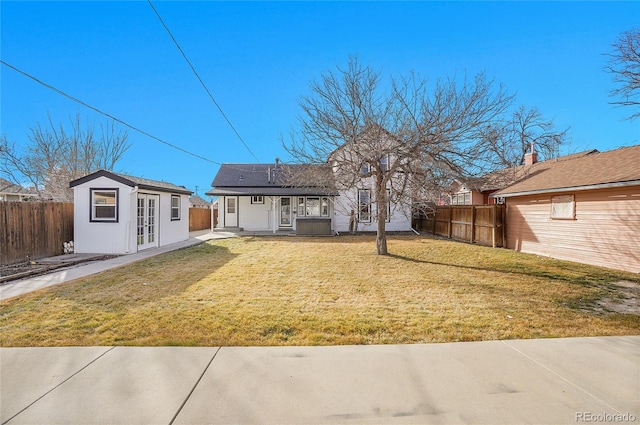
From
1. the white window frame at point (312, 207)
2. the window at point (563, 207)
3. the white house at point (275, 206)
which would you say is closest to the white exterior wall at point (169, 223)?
the white house at point (275, 206)

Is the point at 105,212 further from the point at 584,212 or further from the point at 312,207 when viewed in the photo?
the point at 584,212

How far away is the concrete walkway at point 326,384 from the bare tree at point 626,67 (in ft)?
41.6

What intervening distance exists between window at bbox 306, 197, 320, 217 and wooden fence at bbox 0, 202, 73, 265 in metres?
12.7

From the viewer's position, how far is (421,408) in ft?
7.68

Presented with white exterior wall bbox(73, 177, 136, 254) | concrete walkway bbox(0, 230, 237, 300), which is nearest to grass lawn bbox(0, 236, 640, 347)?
concrete walkway bbox(0, 230, 237, 300)

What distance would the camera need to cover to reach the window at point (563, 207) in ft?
32.6

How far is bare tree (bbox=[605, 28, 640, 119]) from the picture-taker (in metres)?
10.5

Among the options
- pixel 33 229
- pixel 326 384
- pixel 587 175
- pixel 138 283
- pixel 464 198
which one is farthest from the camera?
pixel 464 198

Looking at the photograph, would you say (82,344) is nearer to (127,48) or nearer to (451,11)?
(127,48)

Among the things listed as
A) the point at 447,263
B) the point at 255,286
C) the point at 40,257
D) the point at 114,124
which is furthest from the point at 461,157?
the point at 114,124

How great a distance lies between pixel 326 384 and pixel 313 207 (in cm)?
1754

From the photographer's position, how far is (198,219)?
2283 centimetres

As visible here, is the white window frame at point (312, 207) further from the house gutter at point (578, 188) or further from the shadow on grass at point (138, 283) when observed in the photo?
the house gutter at point (578, 188)

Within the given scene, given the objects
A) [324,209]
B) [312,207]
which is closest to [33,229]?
[312,207]
